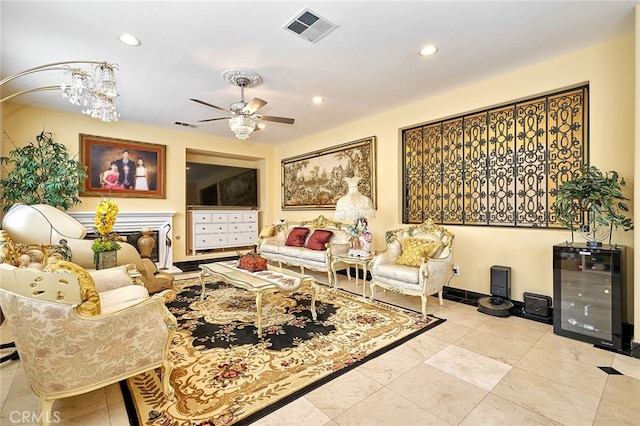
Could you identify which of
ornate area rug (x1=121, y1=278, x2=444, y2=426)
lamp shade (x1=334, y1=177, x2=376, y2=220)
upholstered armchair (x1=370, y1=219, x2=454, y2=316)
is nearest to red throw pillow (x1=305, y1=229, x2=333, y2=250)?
lamp shade (x1=334, y1=177, x2=376, y2=220)

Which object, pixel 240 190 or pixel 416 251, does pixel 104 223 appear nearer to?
pixel 416 251

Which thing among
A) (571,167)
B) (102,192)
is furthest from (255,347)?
(102,192)

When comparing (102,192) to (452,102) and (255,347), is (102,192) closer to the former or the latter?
(255,347)

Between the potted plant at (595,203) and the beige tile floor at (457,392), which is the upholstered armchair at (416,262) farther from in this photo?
the potted plant at (595,203)

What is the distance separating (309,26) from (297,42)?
288 mm

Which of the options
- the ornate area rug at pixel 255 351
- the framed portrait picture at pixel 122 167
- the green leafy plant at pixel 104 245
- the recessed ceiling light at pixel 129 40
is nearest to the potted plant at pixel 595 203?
the ornate area rug at pixel 255 351

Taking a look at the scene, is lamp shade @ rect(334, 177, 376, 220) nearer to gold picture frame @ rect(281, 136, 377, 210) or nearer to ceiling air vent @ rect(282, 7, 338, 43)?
gold picture frame @ rect(281, 136, 377, 210)

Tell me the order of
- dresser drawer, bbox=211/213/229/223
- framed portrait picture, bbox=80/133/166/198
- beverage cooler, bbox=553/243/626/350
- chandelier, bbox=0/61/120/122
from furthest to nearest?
dresser drawer, bbox=211/213/229/223, framed portrait picture, bbox=80/133/166/198, beverage cooler, bbox=553/243/626/350, chandelier, bbox=0/61/120/122

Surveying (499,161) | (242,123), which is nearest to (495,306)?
(499,161)

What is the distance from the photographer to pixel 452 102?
4.14m

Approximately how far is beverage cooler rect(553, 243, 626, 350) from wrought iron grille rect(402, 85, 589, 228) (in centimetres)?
71

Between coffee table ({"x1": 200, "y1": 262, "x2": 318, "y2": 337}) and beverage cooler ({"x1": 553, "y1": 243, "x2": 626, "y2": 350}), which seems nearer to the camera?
beverage cooler ({"x1": 553, "y1": 243, "x2": 626, "y2": 350})

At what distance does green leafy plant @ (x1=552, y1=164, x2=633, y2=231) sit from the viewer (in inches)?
103

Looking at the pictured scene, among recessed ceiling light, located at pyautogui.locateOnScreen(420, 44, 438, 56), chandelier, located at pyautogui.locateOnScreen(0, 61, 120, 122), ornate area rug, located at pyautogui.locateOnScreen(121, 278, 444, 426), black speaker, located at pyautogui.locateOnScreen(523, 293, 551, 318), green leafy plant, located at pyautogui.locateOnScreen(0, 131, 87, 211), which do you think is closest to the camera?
ornate area rug, located at pyautogui.locateOnScreen(121, 278, 444, 426)
